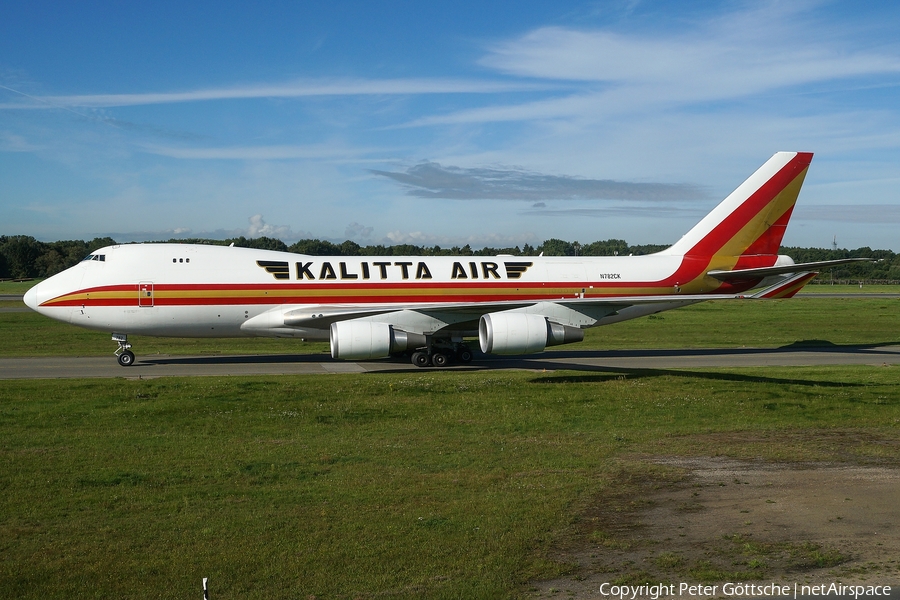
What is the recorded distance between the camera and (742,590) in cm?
789

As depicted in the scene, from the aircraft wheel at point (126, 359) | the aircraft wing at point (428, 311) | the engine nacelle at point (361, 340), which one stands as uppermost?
the aircraft wing at point (428, 311)

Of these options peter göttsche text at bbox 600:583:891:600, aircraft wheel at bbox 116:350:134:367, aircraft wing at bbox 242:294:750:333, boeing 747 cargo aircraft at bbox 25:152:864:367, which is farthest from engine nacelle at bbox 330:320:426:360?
peter göttsche text at bbox 600:583:891:600

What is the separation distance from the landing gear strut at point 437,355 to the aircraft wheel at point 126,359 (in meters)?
10.0

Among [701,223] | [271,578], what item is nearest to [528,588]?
[271,578]

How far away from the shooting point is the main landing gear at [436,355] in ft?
92.8

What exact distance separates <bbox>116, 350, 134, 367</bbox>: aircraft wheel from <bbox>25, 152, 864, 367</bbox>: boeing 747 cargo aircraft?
0.19 ft

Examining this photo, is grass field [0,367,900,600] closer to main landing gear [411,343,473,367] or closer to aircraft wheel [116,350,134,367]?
main landing gear [411,343,473,367]

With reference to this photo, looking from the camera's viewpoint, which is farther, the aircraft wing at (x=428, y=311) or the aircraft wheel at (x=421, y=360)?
the aircraft wheel at (x=421, y=360)

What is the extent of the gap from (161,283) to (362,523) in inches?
777

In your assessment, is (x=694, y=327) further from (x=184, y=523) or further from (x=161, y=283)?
(x=184, y=523)

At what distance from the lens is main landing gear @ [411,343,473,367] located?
1114 inches

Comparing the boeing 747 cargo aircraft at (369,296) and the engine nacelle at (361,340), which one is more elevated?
the boeing 747 cargo aircraft at (369,296)

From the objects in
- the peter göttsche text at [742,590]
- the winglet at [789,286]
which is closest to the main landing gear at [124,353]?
the peter göttsche text at [742,590]

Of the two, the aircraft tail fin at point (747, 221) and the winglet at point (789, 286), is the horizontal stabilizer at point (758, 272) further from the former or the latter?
the aircraft tail fin at point (747, 221)
